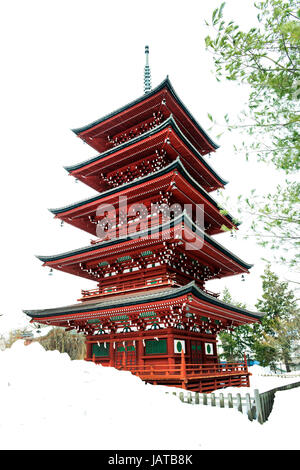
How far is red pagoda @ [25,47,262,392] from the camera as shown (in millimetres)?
14055

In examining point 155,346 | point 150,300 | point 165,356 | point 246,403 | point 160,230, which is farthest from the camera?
point 155,346

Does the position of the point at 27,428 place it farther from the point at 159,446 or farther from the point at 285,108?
the point at 285,108

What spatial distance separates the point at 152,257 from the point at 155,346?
15.1ft

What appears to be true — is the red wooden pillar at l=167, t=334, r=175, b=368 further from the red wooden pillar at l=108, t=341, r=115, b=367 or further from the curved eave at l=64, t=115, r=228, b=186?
the curved eave at l=64, t=115, r=228, b=186

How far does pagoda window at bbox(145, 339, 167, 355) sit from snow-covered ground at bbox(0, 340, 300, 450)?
4.67 meters

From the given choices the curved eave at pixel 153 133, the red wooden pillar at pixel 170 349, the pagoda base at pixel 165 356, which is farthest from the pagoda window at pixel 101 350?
the curved eave at pixel 153 133

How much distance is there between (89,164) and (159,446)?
1747 centimetres

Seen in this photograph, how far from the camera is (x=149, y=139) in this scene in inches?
685

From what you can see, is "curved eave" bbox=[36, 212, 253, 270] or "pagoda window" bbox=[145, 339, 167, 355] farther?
"pagoda window" bbox=[145, 339, 167, 355]

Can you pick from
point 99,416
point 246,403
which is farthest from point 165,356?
point 99,416

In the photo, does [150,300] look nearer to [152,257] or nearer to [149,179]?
[152,257]

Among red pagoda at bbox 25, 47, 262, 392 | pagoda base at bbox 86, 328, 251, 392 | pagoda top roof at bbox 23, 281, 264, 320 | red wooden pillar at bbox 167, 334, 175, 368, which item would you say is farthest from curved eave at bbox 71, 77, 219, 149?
red wooden pillar at bbox 167, 334, 175, 368

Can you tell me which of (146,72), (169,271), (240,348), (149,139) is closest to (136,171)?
(149,139)

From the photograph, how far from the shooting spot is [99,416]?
21.9 feet
